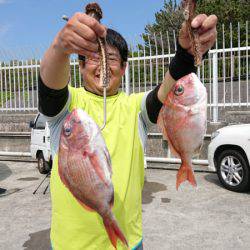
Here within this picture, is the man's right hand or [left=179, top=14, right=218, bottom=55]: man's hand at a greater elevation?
[left=179, top=14, right=218, bottom=55]: man's hand

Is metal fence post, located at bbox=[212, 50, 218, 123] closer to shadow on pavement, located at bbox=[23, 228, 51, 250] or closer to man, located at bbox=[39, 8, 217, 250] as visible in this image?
shadow on pavement, located at bbox=[23, 228, 51, 250]

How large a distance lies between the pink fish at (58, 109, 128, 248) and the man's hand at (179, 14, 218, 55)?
61 centimetres

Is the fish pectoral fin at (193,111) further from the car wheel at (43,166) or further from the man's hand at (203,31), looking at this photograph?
the car wheel at (43,166)

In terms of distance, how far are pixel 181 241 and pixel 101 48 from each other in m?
3.78

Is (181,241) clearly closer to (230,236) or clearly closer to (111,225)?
(230,236)

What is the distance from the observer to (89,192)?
53.1 inches

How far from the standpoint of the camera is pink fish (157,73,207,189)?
5.23 feet

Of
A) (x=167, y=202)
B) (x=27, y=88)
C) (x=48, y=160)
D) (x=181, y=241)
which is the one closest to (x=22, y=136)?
(x=27, y=88)

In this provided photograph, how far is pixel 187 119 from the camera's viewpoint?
1595 mm

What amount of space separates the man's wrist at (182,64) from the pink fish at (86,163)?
0.68 meters

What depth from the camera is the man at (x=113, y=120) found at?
1765 mm

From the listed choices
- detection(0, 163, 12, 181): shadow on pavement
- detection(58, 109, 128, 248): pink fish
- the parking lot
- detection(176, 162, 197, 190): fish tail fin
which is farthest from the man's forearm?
detection(0, 163, 12, 181): shadow on pavement

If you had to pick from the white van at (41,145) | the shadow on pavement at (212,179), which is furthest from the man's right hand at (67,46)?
the white van at (41,145)

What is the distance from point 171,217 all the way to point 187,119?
4290mm
